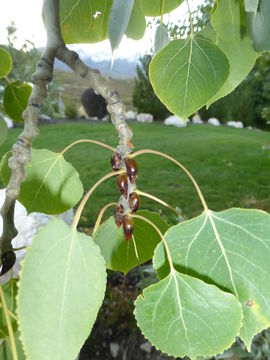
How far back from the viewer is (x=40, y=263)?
0.27 meters

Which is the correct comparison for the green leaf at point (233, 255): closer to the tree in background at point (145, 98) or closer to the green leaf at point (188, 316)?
the green leaf at point (188, 316)

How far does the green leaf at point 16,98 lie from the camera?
596 mm

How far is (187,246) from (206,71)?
0.52ft

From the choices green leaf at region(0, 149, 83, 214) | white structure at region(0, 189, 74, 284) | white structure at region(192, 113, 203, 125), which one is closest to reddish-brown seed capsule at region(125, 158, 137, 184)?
green leaf at region(0, 149, 83, 214)

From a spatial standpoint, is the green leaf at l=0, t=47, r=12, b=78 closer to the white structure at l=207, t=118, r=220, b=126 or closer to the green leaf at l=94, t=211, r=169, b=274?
the green leaf at l=94, t=211, r=169, b=274

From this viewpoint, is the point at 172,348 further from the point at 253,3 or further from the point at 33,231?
the point at 33,231

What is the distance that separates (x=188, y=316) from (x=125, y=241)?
0.15m

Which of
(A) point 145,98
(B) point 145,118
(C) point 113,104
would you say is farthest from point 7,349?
(A) point 145,98

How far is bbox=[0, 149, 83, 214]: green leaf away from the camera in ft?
1.54

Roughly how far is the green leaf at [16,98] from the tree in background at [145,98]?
296 inches

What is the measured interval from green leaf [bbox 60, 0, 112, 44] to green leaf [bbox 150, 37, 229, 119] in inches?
5.7

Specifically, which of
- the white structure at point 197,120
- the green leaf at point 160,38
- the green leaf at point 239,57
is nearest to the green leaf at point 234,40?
the green leaf at point 239,57

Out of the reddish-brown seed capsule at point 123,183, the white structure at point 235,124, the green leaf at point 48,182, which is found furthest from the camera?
the white structure at point 235,124

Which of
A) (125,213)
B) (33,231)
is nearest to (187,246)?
(125,213)
